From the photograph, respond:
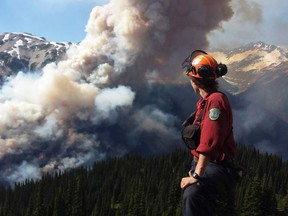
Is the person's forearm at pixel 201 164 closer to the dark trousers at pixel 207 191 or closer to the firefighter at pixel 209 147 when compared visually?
the firefighter at pixel 209 147

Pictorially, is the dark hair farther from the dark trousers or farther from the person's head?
the dark trousers

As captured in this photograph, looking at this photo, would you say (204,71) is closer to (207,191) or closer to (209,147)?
(209,147)

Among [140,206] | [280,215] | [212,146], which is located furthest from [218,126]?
[280,215]

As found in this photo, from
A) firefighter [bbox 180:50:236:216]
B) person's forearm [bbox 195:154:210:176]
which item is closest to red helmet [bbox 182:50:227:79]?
firefighter [bbox 180:50:236:216]

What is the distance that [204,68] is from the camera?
521 inches

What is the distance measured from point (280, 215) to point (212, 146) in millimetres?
164406

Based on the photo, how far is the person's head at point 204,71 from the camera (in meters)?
13.3

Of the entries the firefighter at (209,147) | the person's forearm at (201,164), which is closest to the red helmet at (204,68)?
the firefighter at (209,147)

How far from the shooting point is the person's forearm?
1230cm

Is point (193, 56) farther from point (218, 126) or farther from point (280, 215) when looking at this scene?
point (280, 215)

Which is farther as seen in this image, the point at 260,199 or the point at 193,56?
the point at 260,199

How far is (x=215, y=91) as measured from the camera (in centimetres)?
1338

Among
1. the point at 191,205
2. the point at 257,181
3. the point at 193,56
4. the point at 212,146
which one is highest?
the point at 257,181

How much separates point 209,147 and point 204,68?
2.42m
